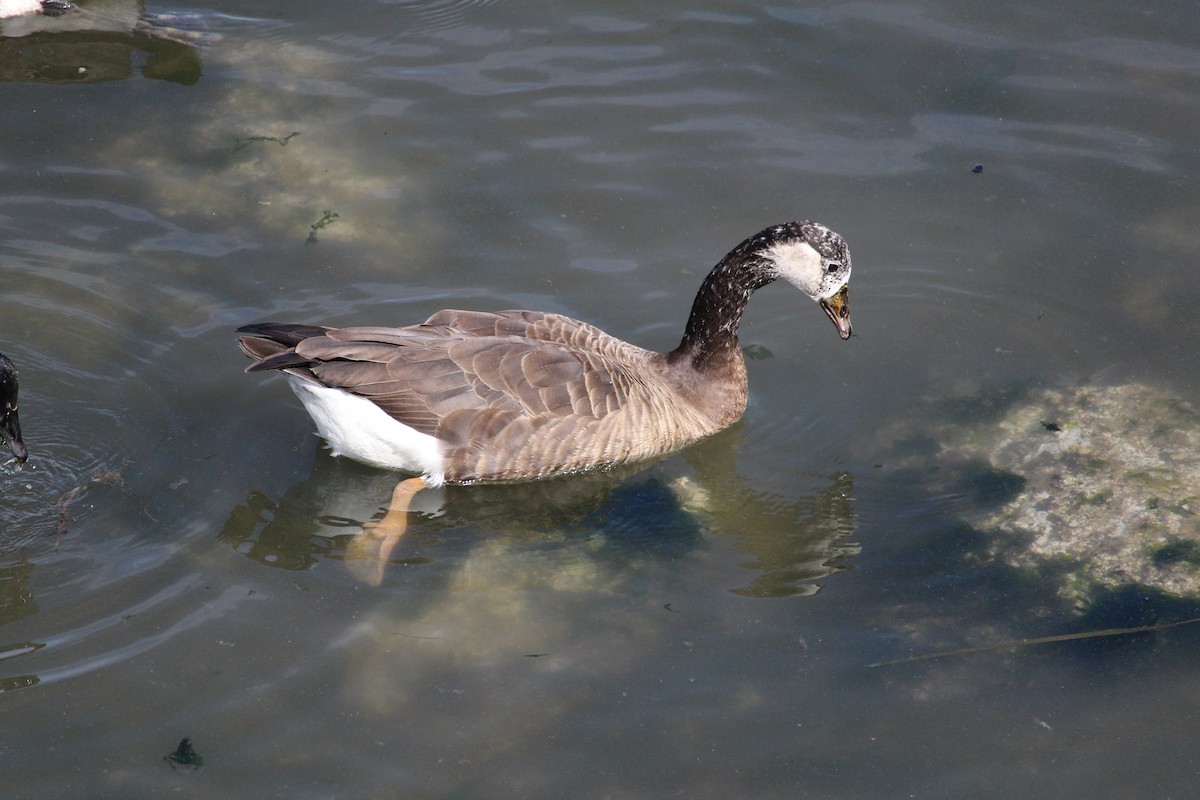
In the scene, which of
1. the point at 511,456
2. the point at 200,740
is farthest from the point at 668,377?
the point at 200,740

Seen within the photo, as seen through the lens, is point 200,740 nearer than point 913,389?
Yes

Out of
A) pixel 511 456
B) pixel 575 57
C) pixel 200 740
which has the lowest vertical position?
pixel 200 740

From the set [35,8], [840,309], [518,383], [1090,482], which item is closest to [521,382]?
[518,383]

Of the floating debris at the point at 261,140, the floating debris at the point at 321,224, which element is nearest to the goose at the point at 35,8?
the floating debris at the point at 261,140

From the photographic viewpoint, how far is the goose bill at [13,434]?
705 centimetres

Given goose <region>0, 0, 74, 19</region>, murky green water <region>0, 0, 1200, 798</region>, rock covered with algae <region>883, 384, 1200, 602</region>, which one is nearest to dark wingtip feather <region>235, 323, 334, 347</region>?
murky green water <region>0, 0, 1200, 798</region>

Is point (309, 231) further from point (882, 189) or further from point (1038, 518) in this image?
point (1038, 518)

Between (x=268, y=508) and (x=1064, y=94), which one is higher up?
(x=1064, y=94)

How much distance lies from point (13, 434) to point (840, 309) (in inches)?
203

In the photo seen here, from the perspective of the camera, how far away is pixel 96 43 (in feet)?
36.4

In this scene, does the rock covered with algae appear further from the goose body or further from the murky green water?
the goose body

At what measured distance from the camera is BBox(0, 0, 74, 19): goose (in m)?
11.2

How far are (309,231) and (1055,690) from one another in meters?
6.19

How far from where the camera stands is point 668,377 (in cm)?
839
